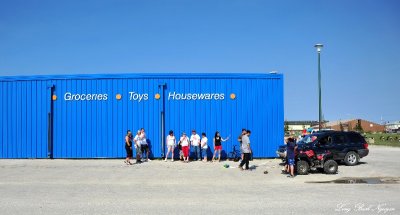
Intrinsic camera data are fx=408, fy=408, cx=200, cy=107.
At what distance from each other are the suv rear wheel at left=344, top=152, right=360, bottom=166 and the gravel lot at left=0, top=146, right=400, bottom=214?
346 millimetres

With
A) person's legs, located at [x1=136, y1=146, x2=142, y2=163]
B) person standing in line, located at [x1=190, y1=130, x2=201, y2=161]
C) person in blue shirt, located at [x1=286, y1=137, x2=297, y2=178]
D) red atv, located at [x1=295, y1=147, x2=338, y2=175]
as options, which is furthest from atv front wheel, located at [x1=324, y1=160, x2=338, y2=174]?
person's legs, located at [x1=136, y1=146, x2=142, y2=163]

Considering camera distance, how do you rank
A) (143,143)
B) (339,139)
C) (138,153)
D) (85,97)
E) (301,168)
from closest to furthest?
(301,168) → (339,139) → (138,153) → (143,143) → (85,97)

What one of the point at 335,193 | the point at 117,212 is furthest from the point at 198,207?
the point at 335,193

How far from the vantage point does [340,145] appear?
18984 millimetres

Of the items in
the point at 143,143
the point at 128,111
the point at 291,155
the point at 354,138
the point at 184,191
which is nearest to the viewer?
the point at 184,191

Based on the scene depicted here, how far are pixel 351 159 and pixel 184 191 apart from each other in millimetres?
10371

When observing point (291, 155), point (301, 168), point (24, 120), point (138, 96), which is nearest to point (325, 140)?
point (301, 168)

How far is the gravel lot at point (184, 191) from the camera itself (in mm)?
9016

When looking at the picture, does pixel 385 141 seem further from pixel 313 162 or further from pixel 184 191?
pixel 184 191

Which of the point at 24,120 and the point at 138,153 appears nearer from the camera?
the point at 138,153

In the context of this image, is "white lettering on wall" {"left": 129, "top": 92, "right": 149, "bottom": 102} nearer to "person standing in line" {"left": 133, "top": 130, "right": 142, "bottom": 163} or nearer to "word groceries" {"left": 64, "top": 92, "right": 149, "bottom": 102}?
"word groceries" {"left": 64, "top": 92, "right": 149, "bottom": 102}

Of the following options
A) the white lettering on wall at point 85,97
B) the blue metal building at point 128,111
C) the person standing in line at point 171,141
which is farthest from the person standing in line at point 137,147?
the white lettering on wall at point 85,97

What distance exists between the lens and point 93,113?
73.9 feet

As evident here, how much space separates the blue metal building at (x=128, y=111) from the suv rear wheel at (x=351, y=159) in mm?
4206
